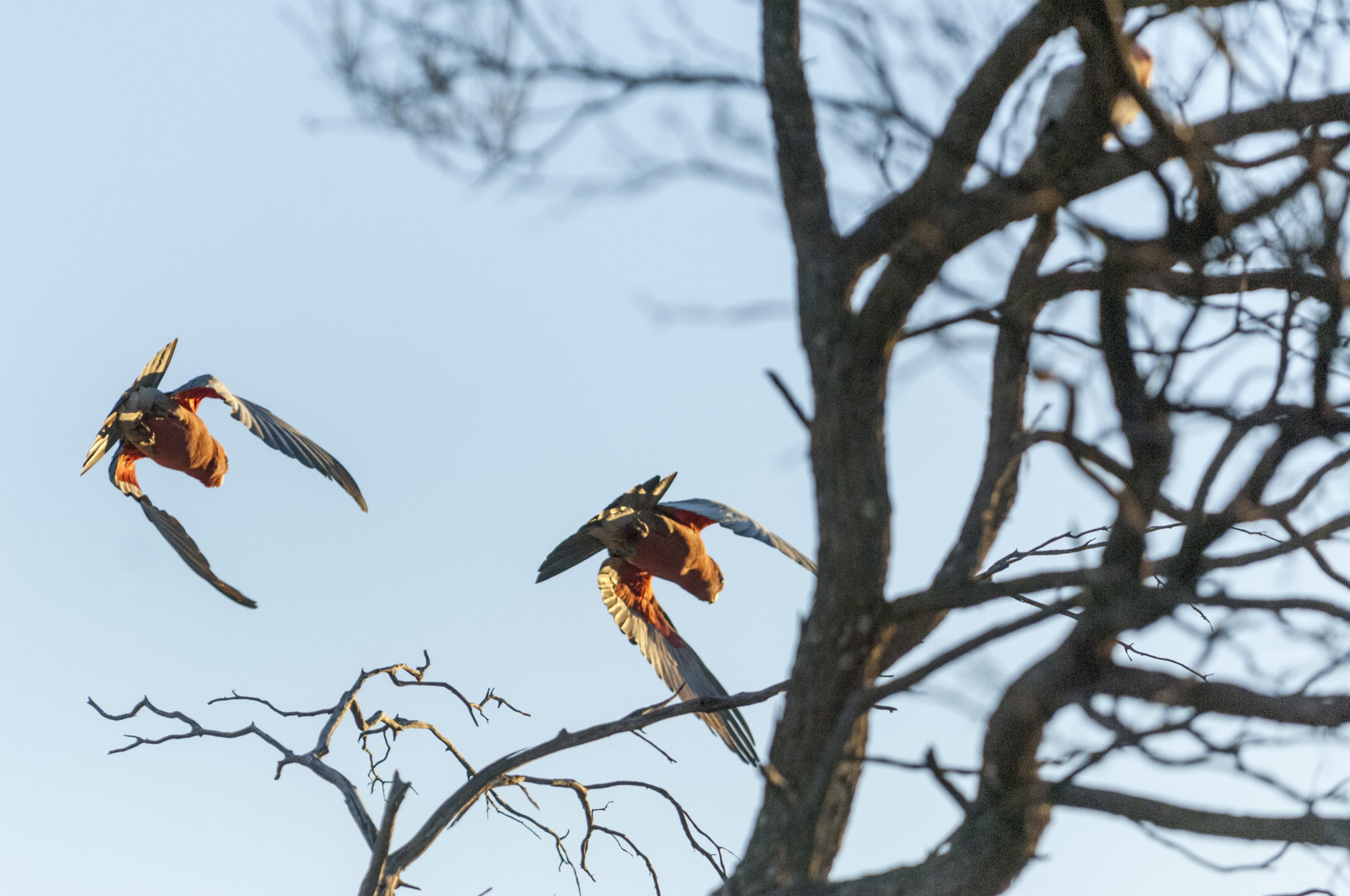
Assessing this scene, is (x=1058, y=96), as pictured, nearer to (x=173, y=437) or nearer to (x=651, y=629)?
(x=651, y=629)

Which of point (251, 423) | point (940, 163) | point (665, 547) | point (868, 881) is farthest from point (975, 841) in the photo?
point (251, 423)

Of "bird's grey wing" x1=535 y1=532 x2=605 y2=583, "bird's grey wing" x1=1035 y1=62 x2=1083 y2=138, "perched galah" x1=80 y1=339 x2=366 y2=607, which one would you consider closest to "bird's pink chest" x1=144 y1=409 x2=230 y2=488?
"perched galah" x1=80 y1=339 x2=366 y2=607

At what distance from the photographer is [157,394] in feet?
19.7

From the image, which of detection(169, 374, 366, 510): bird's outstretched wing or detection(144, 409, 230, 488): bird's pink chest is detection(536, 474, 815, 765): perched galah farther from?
detection(144, 409, 230, 488): bird's pink chest

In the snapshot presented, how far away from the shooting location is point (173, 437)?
604cm

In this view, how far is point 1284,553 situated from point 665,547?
10.3 feet

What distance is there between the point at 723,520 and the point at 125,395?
3341 millimetres

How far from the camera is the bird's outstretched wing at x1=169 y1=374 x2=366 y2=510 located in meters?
5.71

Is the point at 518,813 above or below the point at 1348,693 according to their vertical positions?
above

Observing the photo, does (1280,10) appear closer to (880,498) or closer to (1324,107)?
(1324,107)

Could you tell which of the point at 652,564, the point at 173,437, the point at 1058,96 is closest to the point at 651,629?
the point at 652,564

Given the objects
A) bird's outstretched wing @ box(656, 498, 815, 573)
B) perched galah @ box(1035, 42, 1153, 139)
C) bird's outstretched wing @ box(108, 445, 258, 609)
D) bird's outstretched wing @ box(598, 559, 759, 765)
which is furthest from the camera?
bird's outstretched wing @ box(108, 445, 258, 609)

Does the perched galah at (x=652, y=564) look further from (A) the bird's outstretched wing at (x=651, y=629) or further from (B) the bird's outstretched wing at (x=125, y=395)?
(B) the bird's outstretched wing at (x=125, y=395)

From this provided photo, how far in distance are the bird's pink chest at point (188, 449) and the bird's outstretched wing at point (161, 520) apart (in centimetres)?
13
